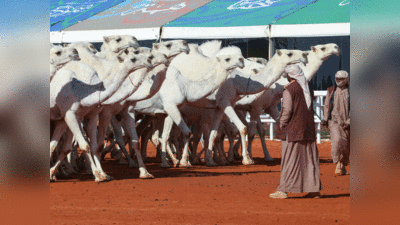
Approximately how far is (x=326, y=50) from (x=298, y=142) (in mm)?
7493

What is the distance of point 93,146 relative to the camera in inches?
395

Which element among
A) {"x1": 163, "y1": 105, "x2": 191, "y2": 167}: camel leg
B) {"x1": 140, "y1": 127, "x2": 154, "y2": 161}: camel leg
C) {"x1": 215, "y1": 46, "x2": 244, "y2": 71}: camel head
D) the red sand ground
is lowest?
the red sand ground

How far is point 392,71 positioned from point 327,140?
21.4 m

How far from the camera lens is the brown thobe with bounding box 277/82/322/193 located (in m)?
7.62

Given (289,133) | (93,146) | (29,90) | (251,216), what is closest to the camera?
(29,90)

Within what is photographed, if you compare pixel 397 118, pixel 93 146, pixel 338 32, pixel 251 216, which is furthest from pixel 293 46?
pixel 397 118

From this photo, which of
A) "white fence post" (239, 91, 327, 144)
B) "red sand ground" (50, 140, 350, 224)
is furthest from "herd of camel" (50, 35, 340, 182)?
"white fence post" (239, 91, 327, 144)

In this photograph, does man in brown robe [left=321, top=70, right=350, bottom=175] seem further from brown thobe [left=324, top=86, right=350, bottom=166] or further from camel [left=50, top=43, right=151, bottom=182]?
→ camel [left=50, top=43, right=151, bottom=182]

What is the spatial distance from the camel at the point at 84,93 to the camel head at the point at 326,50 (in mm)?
6175

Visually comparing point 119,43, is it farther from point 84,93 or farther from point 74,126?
point 74,126

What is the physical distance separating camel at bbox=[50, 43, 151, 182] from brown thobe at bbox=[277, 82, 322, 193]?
3.18 meters

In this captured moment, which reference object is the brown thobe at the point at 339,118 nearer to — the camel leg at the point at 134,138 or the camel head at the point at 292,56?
the camel head at the point at 292,56

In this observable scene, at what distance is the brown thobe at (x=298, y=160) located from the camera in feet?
25.0

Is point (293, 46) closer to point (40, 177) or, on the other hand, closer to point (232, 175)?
point (232, 175)
